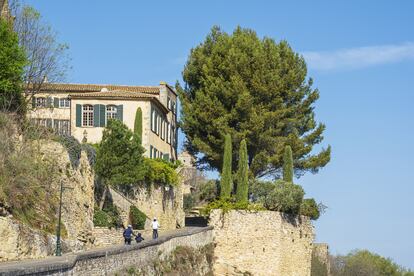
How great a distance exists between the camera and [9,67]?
4025 cm

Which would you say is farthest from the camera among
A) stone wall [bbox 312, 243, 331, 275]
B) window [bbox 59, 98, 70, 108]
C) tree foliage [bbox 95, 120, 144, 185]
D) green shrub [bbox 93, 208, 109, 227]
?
stone wall [bbox 312, 243, 331, 275]

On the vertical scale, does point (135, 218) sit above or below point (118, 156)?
below

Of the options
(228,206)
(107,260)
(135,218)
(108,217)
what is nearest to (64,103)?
(228,206)

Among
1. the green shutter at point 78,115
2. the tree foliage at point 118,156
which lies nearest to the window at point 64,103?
the green shutter at point 78,115

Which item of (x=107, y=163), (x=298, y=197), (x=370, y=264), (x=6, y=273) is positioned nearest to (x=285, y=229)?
(x=298, y=197)

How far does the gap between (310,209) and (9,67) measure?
88.7 feet

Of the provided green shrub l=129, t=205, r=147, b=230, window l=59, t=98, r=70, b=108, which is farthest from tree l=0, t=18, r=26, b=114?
window l=59, t=98, r=70, b=108

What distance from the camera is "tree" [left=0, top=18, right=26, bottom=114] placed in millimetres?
40000

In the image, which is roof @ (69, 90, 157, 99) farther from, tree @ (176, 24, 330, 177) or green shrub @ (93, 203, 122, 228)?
green shrub @ (93, 203, 122, 228)

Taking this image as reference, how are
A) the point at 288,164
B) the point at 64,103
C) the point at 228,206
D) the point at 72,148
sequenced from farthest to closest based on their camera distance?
1. the point at 64,103
2. the point at 288,164
3. the point at 228,206
4. the point at 72,148

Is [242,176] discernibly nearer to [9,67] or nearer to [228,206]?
[228,206]

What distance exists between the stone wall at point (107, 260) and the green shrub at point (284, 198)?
713cm

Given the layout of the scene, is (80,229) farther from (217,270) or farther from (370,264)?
(370,264)

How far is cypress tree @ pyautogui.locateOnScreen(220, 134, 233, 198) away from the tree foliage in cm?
813
